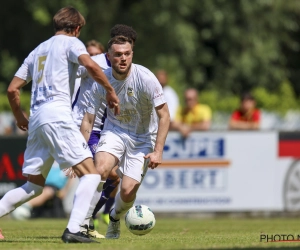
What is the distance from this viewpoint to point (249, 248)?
804cm

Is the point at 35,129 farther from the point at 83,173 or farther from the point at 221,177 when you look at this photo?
the point at 221,177

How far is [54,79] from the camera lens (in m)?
8.66

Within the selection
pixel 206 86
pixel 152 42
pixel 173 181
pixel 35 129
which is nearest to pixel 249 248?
pixel 35 129

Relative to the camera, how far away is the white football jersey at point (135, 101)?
32.0ft

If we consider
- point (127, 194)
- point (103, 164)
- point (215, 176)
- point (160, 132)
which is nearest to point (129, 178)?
point (127, 194)

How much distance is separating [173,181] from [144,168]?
7.28 m

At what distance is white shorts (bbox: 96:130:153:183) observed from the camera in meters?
9.97

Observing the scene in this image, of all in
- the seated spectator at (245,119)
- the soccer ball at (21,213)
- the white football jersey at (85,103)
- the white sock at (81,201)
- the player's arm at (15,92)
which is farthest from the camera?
the seated spectator at (245,119)

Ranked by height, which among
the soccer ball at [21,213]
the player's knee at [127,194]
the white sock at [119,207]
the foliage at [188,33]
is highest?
the foliage at [188,33]

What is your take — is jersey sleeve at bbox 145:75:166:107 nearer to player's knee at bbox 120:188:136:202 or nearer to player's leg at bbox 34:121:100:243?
player's knee at bbox 120:188:136:202

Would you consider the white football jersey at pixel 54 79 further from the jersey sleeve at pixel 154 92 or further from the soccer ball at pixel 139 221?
the soccer ball at pixel 139 221

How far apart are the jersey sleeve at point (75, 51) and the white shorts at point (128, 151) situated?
1.59 m

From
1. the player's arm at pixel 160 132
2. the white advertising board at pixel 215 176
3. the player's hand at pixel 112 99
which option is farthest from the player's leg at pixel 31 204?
the player's hand at pixel 112 99

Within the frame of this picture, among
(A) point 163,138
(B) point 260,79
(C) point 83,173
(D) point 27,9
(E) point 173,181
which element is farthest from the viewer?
(B) point 260,79
